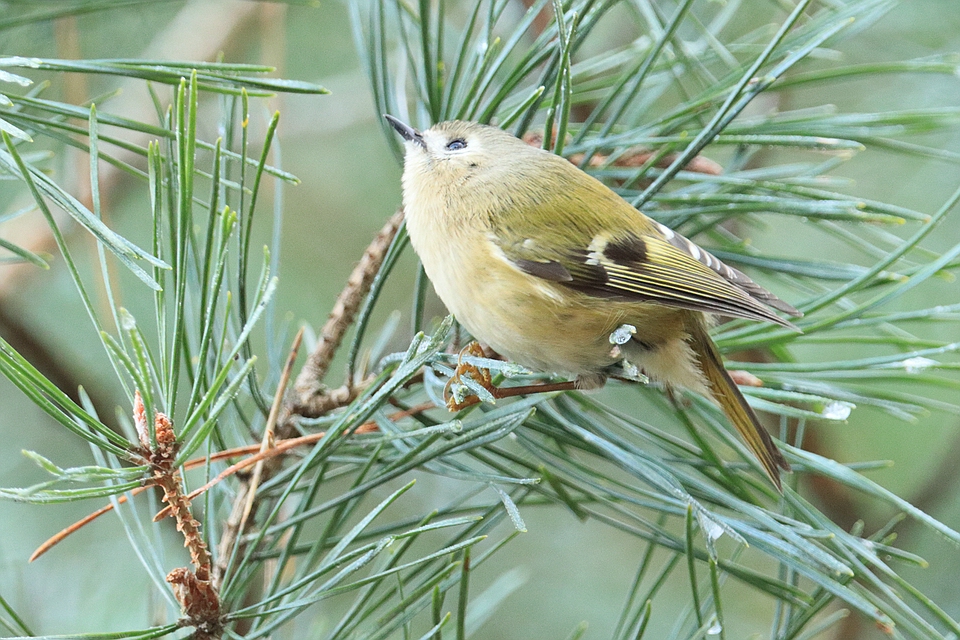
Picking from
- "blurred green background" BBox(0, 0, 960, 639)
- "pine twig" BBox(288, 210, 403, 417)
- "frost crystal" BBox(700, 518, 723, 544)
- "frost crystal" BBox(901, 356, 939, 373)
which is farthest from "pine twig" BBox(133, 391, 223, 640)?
"frost crystal" BBox(901, 356, 939, 373)

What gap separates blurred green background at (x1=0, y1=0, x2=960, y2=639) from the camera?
1.29 m

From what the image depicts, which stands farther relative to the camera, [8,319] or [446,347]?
[8,319]

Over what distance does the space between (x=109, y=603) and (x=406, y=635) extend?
71 centimetres

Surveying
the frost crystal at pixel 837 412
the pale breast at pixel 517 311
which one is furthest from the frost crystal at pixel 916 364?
the pale breast at pixel 517 311

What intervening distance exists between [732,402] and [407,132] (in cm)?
49

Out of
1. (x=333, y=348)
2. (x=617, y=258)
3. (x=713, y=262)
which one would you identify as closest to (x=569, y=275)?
(x=617, y=258)

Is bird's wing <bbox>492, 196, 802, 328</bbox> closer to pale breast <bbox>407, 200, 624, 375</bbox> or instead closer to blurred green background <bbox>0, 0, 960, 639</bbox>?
pale breast <bbox>407, 200, 624, 375</bbox>

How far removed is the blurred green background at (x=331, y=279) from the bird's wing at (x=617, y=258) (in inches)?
14.6

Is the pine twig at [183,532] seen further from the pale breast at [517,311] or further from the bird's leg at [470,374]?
the pale breast at [517,311]

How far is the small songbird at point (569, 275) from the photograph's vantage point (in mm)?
918

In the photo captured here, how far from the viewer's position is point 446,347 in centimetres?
101

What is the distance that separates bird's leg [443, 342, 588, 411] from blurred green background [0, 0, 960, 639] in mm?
272

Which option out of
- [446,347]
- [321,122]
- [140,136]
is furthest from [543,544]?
[140,136]

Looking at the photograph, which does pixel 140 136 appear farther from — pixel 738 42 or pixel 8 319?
pixel 738 42
